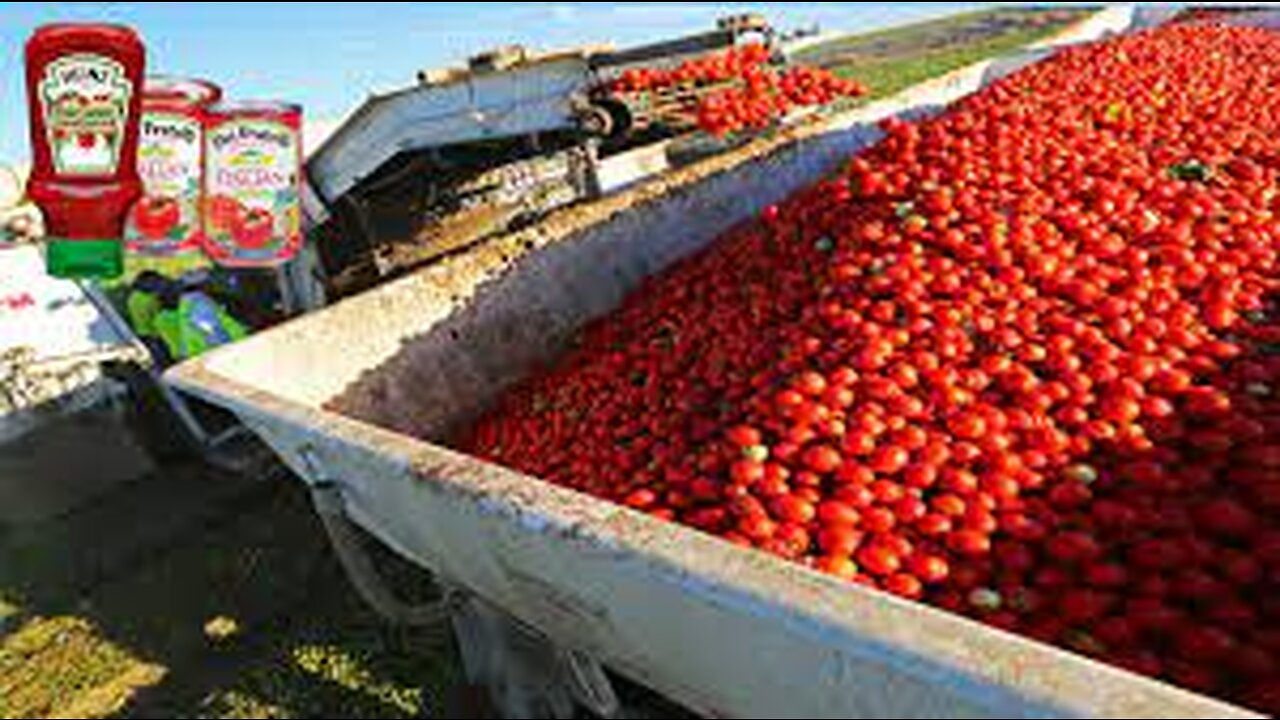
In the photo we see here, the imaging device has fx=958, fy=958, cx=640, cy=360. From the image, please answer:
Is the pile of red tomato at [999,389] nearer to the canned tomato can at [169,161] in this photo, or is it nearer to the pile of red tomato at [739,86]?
the canned tomato can at [169,161]

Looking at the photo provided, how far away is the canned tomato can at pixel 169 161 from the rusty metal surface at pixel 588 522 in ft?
5.73

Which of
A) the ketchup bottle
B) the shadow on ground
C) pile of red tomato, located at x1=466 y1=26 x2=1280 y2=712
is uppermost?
the ketchup bottle

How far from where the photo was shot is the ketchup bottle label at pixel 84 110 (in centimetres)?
406

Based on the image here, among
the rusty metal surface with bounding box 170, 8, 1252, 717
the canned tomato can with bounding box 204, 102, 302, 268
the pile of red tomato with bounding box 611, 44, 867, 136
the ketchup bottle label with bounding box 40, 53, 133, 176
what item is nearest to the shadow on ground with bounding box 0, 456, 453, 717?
the rusty metal surface with bounding box 170, 8, 1252, 717

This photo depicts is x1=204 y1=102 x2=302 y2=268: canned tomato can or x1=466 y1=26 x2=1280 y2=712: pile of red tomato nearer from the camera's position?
x1=466 y1=26 x2=1280 y2=712: pile of red tomato

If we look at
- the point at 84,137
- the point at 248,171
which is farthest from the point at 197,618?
the point at 84,137

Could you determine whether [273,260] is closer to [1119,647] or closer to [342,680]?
[342,680]

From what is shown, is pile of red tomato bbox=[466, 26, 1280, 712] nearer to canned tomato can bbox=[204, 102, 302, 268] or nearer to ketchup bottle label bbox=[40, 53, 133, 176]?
canned tomato can bbox=[204, 102, 302, 268]

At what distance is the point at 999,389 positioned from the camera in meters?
2.69

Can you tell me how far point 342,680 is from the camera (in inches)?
164

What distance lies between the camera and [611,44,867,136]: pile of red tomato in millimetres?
7695

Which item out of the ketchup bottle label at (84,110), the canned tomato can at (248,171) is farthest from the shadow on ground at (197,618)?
the ketchup bottle label at (84,110)

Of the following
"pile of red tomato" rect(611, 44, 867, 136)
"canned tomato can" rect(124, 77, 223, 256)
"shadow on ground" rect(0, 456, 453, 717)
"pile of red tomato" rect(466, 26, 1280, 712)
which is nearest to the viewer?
"pile of red tomato" rect(466, 26, 1280, 712)

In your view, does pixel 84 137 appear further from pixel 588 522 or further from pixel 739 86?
pixel 739 86
